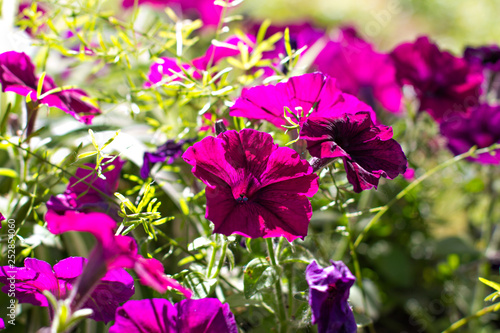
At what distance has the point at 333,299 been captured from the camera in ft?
1.38

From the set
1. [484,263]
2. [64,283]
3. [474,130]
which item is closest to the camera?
[64,283]

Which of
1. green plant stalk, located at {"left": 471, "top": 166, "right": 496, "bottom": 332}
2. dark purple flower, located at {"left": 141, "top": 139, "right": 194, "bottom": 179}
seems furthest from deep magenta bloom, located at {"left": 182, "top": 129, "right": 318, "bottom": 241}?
green plant stalk, located at {"left": 471, "top": 166, "right": 496, "bottom": 332}

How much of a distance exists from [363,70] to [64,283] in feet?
2.29

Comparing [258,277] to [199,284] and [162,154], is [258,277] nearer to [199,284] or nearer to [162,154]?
[199,284]

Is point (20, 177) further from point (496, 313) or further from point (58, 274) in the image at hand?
point (496, 313)

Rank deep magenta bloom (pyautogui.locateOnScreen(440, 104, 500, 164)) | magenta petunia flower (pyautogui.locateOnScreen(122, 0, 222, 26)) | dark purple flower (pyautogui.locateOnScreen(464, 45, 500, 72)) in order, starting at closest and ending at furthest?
1. deep magenta bloom (pyautogui.locateOnScreen(440, 104, 500, 164))
2. dark purple flower (pyautogui.locateOnScreen(464, 45, 500, 72))
3. magenta petunia flower (pyautogui.locateOnScreen(122, 0, 222, 26))

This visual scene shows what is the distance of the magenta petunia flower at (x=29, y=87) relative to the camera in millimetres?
533

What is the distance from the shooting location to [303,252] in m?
0.56

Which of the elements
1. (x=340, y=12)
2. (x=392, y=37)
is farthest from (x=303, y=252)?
(x=340, y=12)

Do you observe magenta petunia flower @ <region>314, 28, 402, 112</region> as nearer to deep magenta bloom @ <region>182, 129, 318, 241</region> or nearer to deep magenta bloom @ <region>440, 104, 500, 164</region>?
deep magenta bloom @ <region>440, 104, 500, 164</region>

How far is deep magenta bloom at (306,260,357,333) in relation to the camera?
402mm

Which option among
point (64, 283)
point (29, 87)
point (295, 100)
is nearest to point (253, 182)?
point (295, 100)

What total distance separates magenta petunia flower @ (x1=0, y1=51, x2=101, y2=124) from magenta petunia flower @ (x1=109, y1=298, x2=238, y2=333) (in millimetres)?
268

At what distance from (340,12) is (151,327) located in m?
3.14
